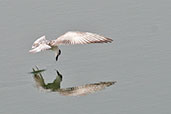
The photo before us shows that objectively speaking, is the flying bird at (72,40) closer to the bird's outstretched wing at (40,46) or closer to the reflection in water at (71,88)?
the bird's outstretched wing at (40,46)

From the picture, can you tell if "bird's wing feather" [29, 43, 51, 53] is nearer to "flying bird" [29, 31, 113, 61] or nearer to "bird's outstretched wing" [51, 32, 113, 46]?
"flying bird" [29, 31, 113, 61]

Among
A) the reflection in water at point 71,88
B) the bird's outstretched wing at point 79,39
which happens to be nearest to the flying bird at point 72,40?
the bird's outstretched wing at point 79,39

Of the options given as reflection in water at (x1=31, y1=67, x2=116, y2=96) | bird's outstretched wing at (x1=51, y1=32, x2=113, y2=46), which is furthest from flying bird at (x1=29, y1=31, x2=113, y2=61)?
reflection in water at (x1=31, y1=67, x2=116, y2=96)

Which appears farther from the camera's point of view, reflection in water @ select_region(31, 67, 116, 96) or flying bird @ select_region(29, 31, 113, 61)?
flying bird @ select_region(29, 31, 113, 61)

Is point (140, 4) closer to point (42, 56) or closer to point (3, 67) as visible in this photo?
point (42, 56)

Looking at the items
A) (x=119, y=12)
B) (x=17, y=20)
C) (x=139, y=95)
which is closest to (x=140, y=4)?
(x=119, y=12)

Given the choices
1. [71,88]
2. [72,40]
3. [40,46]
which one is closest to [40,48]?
[40,46]

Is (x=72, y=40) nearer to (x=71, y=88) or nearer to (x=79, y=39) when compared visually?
(x=79, y=39)

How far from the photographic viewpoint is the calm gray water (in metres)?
7.43

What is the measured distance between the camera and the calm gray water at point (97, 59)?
24.4 feet

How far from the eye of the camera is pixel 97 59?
8.90 m

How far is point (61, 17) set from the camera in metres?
11.1

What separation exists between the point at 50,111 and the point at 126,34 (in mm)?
2975

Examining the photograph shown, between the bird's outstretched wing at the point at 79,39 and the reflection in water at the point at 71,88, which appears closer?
the reflection in water at the point at 71,88
